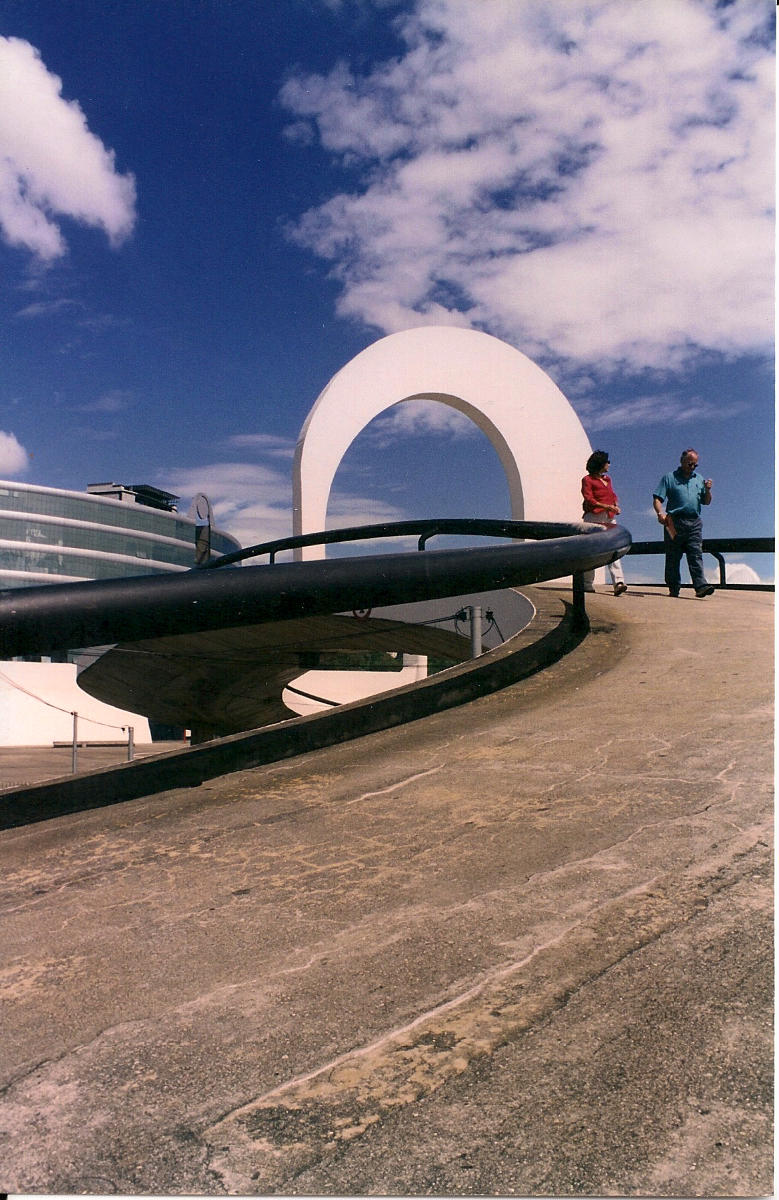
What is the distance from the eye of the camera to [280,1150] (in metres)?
1.14

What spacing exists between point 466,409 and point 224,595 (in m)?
11.3

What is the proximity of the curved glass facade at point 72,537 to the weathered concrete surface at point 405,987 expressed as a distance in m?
60.0

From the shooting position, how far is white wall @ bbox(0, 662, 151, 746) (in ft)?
103

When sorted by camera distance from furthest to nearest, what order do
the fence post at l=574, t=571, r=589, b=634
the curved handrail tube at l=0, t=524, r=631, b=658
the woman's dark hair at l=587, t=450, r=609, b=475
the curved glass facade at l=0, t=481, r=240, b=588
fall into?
the curved glass facade at l=0, t=481, r=240, b=588 → the woman's dark hair at l=587, t=450, r=609, b=475 → the fence post at l=574, t=571, r=589, b=634 → the curved handrail tube at l=0, t=524, r=631, b=658

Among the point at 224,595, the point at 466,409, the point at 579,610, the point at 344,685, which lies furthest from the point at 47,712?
the point at 224,595

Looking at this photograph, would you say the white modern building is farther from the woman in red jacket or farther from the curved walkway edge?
the curved walkway edge

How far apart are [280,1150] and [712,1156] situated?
0.62m

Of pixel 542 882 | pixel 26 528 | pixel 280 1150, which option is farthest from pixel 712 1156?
pixel 26 528

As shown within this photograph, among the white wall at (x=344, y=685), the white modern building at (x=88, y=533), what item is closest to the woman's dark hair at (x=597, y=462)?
the white wall at (x=344, y=685)

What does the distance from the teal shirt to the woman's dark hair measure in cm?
64

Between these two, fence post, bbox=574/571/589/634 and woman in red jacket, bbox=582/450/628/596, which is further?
woman in red jacket, bbox=582/450/628/596

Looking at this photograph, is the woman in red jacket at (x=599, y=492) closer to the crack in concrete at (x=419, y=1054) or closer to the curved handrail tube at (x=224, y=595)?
the curved handrail tube at (x=224, y=595)

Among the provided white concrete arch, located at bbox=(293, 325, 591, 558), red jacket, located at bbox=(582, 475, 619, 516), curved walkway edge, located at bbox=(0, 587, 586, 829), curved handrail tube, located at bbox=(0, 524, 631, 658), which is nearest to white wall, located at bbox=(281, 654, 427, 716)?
white concrete arch, located at bbox=(293, 325, 591, 558)

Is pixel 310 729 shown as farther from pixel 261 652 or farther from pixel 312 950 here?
pixel 261 652
